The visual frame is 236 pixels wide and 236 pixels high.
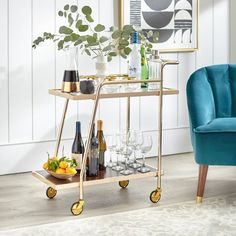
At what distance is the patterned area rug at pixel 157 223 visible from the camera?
10.8 ft

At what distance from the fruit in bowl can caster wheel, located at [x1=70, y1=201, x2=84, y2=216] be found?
0.18 meters

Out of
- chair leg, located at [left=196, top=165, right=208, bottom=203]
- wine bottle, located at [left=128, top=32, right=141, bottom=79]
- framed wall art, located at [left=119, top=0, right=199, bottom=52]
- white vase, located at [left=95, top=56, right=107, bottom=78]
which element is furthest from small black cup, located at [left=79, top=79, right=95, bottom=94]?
framed wall art, located at [left=119, top=0, right=199, bottom=52]

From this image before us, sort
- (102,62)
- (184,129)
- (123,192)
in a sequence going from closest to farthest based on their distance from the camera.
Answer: (102,62)
(123,192)
(184,129)

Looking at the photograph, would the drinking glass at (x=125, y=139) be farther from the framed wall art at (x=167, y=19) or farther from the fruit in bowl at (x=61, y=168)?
the framed wall art at (x=167, y=19)

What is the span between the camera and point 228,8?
550cm

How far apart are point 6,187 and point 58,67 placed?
40.6 inches

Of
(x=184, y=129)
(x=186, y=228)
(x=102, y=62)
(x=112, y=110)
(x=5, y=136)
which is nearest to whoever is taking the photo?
(x=186, y=228)

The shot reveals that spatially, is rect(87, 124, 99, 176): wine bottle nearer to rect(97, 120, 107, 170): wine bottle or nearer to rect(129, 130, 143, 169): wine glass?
rect(97, 120, 107, 170): wine bottle

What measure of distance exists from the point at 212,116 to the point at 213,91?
228 mm

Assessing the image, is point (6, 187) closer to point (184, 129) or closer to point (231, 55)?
point (184, 129)

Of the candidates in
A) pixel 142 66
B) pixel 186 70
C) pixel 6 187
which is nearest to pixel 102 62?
pixel 142 66

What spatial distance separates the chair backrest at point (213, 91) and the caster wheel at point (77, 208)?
932mm

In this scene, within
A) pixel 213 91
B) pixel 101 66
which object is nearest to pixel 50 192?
pixel 101 66

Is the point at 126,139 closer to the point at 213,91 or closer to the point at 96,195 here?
the point at 96,195
